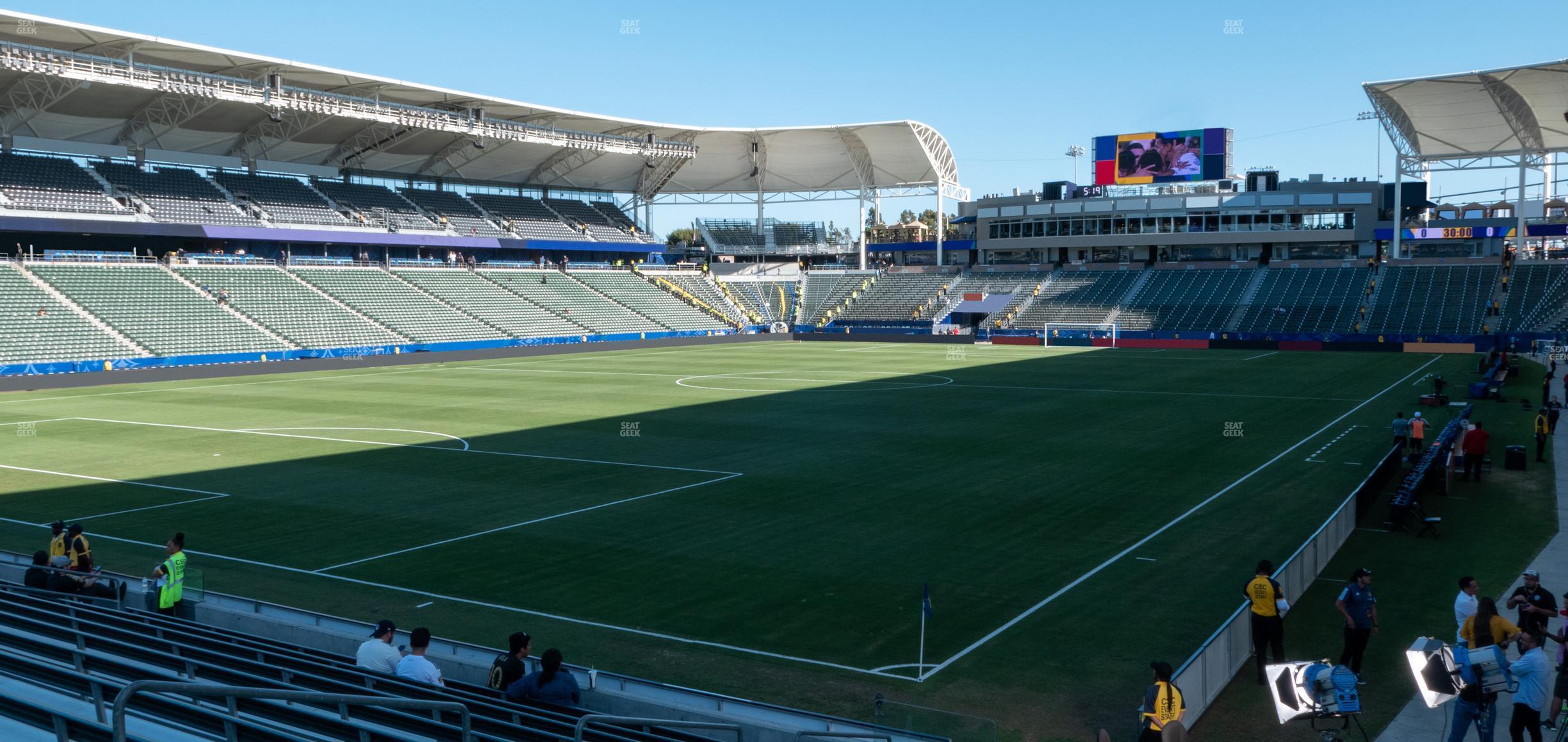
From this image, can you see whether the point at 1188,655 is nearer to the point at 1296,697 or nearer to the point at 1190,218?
the point at 1296,697

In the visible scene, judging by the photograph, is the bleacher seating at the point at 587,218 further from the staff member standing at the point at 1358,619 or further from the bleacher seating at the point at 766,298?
the staff member standing at the point at 1358,619

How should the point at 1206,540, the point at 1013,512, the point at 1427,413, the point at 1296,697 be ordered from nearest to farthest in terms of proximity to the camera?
the point at 1296,697, the point at 1206,540, the point at 1013,512, the point at 1427,413

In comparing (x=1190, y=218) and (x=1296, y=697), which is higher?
(x=1190, y=218)

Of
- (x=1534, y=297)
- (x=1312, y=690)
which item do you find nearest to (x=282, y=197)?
(x=1312, y=690)

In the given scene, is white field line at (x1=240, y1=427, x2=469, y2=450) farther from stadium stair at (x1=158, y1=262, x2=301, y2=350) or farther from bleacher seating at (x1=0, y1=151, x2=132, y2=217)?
bleacher seating at (x1=0, y1=151, x2=132, y2=217)

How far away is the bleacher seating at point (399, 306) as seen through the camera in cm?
6694

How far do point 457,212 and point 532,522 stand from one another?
6934 centimetres

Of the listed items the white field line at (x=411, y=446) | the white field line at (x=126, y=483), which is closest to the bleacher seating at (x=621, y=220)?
the white field line at (x=411, y=446)

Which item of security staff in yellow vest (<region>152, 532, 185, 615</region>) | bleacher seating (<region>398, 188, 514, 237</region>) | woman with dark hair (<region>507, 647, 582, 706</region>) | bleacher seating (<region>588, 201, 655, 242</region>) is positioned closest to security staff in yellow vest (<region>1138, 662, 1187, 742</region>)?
woman with dark hair (<region>507, 647, 582, 706</region>)

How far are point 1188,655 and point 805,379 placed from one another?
37680 millimetres

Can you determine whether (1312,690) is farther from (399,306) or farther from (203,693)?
(399,306)

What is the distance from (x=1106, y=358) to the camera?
6412cm

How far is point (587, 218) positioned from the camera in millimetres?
95625

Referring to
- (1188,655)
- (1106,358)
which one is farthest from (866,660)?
(1106,358)
